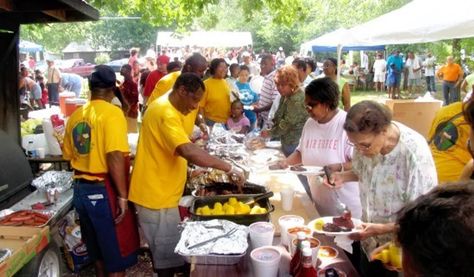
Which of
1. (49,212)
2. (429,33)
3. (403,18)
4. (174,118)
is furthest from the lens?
(403,18)

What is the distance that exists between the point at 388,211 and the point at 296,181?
4.98ft

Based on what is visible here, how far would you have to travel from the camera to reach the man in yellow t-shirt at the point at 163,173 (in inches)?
101

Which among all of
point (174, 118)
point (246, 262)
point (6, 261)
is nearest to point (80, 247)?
point (6, 261)

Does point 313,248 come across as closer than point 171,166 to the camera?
Yes

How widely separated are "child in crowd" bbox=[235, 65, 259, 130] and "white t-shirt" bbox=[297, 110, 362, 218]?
3.09m

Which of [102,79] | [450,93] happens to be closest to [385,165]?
[102,79]

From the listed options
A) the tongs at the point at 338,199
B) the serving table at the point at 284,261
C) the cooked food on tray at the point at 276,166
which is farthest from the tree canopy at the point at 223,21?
the tongs at the point at 338,199

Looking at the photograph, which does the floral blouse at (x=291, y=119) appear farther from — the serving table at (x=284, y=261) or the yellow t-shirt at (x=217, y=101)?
the yellow t-shirt at (x=217, y=101)

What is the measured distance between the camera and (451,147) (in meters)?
2.67

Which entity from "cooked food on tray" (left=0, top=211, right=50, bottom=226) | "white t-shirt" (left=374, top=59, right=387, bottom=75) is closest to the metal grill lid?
"cooked food on tray" (left=0, top=211, right=50, bottom=226)

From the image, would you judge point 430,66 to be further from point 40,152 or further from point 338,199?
point 40,152

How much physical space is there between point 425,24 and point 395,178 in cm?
427

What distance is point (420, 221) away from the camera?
816 millimetres

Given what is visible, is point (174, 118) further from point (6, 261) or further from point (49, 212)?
point (49, 212)
